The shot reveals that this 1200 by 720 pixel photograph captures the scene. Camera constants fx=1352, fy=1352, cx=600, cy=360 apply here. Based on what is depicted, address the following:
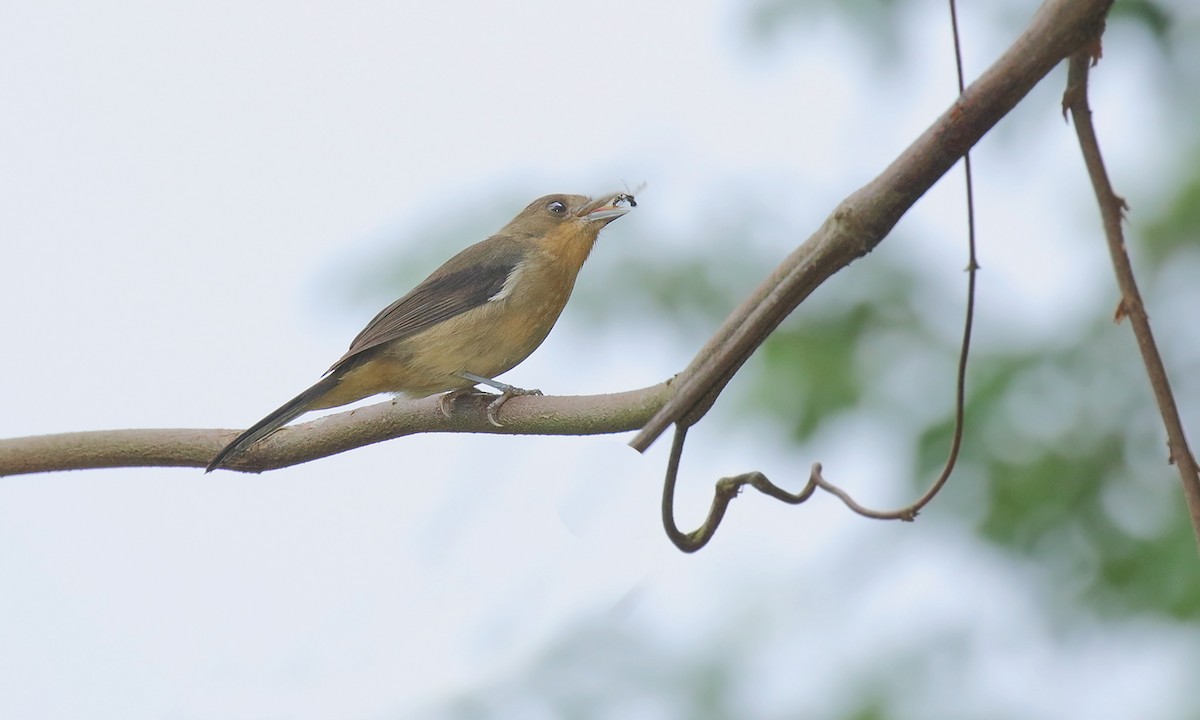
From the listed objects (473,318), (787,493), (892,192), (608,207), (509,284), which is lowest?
(787,493)

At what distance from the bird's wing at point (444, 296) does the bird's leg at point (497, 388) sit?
0.31m

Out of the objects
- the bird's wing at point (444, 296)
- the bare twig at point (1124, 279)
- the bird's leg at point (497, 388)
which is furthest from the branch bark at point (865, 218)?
Answer: the bird's wing at point (444, 296)

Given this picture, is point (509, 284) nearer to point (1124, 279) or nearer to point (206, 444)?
point (206, 444)

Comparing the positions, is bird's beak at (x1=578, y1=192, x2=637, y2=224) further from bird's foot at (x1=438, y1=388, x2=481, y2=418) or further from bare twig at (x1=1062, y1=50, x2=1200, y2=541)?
bare twig at (x1=1062, y1=50, x2=1200, y2=541)

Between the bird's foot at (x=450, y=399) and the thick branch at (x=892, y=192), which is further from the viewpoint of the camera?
the bird's foot at (x=450, y=399)

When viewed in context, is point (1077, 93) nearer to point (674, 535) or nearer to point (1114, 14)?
point (674, 535)

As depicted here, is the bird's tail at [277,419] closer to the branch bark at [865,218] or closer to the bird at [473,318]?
the bird at [473,318]

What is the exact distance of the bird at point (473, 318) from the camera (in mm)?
4535

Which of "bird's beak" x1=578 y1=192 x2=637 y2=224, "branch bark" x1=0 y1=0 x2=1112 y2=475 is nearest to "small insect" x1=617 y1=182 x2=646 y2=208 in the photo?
"bird's beak" x1=578 y1=192 x2=637 y2=224

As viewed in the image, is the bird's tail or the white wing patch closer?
the bird's tail

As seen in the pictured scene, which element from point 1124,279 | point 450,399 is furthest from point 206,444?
point 1124,279

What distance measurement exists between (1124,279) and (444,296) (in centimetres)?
296

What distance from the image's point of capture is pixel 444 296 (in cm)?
491

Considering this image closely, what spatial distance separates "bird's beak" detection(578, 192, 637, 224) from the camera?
17.0 feet
